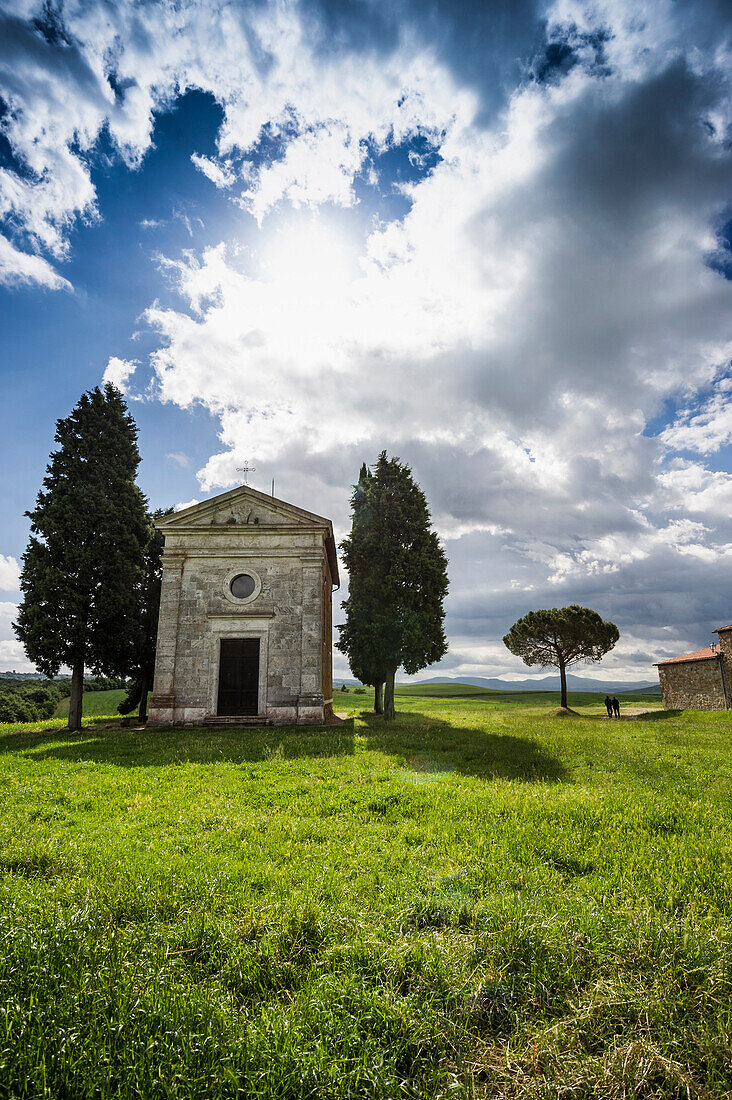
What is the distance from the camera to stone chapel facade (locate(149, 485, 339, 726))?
19.6 metres

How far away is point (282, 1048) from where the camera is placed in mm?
2656

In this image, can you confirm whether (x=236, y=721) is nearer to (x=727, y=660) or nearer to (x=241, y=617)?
(x=241, y=617)

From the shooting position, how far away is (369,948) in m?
3.54

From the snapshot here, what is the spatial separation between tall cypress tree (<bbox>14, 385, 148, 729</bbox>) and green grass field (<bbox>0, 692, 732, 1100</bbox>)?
14.2 meters

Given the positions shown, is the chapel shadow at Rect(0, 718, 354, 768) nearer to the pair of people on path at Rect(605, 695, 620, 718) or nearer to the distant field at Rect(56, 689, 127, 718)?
the distant field at Rect(56, 689, 127, 718)

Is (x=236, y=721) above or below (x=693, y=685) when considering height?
below

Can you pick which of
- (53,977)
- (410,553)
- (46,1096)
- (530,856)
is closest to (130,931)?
(53,977)

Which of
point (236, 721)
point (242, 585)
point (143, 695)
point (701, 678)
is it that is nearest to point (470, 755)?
point (236, 721)

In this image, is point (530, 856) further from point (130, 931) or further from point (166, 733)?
point (166, 733)

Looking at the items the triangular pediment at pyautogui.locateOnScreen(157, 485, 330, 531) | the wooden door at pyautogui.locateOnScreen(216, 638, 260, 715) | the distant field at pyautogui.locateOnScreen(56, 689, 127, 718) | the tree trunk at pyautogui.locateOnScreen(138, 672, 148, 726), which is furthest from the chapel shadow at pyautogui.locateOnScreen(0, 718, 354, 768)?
the distant field at pyautogui.locateOnScreen(56, 689, 127, 718)

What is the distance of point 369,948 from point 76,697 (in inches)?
829

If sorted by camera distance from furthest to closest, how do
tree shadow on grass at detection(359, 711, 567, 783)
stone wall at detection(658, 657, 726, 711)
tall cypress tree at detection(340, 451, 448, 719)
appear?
stone wall at detection(658, 657, 726, 711) < tall cypress tree at detection(340, 451, 448, 719) < tree shadow on grass at detection(359, 711, 567, 783)

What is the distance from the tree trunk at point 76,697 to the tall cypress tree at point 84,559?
0.12 feet

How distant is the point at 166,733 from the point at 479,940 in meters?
16.9
